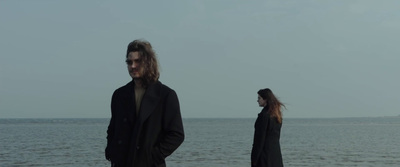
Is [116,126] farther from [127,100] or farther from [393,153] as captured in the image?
[393,153]

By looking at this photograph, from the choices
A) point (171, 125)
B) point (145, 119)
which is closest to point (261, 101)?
point (171, 125)

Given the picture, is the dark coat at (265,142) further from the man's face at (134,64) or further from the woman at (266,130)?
the man's face at (134,64)

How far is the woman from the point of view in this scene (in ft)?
24.8

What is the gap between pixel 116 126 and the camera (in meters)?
3.63

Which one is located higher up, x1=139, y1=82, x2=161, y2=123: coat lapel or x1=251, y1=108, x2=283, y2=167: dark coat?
x1=139, y1=82, x2=161, y2=123: coat lapel

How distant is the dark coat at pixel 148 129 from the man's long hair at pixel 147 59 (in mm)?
51

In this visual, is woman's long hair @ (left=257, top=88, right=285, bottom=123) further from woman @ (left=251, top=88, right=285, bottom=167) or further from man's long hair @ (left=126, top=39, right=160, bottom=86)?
man's long hair @ (left=126, top=39, right=160, bottom=86)

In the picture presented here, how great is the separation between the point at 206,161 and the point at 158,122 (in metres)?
17.7

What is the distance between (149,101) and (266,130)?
4300 millimetres

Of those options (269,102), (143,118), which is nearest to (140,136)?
(143,118)

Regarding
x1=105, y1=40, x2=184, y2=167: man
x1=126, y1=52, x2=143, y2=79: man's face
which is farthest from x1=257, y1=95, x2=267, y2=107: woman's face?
x1=126, y1=52, x2=143, y2=79: man's face

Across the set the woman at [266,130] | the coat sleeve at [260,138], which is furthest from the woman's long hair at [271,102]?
the coat sleeve at [260,138]

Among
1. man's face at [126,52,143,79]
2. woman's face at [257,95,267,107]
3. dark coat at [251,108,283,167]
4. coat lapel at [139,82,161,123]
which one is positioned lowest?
dark coat at [251,108,283,167]

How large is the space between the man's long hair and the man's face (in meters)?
0.02
